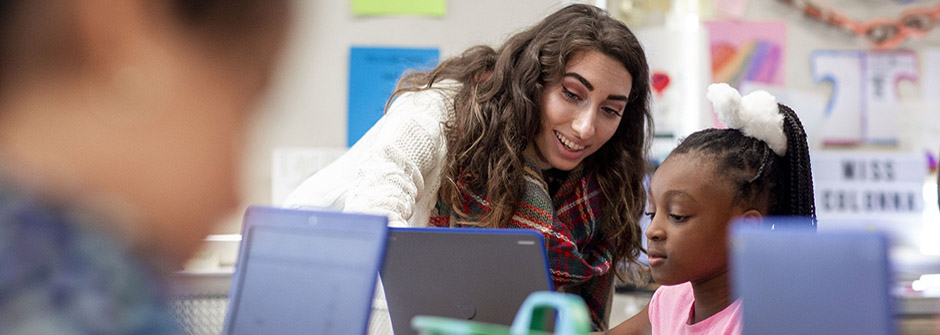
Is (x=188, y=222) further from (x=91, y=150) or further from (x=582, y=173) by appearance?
(x=582, y=173)

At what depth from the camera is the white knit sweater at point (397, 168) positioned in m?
1.31

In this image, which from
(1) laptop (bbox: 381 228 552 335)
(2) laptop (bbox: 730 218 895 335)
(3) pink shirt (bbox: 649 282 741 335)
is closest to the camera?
(2) laptop (bbox: 730 218 895 335)

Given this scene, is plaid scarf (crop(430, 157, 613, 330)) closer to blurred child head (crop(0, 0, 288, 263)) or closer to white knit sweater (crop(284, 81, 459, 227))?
white knit sweater (crop(284, 81, 459, 227))

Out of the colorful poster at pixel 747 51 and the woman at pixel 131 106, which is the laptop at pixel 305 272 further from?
the colorful poster at pixel 747 51

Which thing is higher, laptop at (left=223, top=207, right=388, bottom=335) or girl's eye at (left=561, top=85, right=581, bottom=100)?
girl's eye at (left=561, top=85, right=581, bottom=100)

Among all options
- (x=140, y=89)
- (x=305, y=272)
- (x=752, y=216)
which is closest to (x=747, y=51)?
(x=752, y=216)

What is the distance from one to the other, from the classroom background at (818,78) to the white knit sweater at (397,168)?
14.4 inches

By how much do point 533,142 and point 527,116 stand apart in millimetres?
71

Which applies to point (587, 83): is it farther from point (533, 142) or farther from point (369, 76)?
point (369, 76)

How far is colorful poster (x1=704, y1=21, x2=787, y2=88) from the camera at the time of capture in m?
2.13

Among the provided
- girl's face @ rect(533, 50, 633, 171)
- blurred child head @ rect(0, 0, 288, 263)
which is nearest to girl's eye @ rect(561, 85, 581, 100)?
girl's face @ rect(533, 50, 633, 171)

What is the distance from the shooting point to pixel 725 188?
1.20 metres

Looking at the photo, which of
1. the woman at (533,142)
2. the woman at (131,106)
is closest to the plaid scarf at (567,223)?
the woman at (533,142)

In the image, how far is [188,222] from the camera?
49 cm
